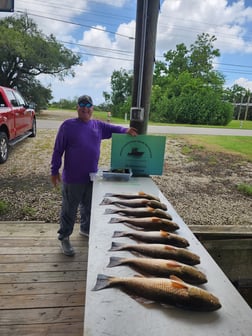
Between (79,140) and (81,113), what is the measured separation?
9.2 inches

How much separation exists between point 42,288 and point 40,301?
0.14 metres

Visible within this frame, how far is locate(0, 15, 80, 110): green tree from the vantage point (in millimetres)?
16188

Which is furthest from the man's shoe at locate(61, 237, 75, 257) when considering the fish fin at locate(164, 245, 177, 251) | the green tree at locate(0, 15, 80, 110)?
the green tree at locate(0, 15, 80, 110)

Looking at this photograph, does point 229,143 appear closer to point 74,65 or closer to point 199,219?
point 199,219

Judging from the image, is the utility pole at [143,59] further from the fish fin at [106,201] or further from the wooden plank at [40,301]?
the wooden plank at [40,301]

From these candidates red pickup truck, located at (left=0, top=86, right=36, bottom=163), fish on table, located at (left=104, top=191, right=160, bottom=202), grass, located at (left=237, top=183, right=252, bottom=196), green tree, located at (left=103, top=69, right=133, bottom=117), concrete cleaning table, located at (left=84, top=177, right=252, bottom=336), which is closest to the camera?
concrete cleaning table, located at (left=84, top=177, right=252, bottom=336)

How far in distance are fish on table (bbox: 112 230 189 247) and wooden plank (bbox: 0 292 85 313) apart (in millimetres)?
869

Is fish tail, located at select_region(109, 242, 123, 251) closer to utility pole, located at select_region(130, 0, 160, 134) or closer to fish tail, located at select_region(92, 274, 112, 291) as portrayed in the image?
fish tail, located at select_region(92, 274, 112, 291)

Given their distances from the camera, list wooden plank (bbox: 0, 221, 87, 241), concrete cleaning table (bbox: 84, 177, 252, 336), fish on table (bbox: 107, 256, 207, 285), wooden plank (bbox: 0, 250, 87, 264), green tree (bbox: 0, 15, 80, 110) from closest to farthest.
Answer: concrete cleaning table (bbox: 84, 177, 252, 336), fish on table (bbox: 107, 256, 207, 285), wooden plank (bbox: 0, 250, 87, 264), wooden plank (bbox: 0, 221, 87, 241), green tree (bbox: 0, 15, 80, 110)

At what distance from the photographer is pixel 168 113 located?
16.4 m

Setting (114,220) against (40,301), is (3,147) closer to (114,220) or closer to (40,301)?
(40,301)

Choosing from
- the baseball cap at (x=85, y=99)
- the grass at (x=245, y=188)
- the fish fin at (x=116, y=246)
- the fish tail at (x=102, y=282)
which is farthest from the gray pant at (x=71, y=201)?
the grass at (x=245, y=188)

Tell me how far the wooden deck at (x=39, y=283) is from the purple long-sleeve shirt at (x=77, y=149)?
2.43ft

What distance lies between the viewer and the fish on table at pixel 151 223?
1.52m
